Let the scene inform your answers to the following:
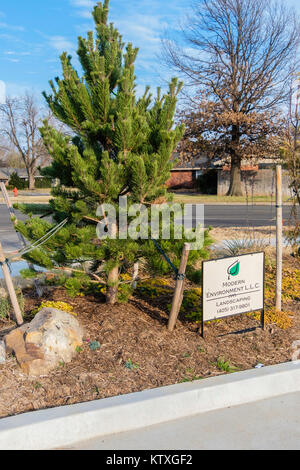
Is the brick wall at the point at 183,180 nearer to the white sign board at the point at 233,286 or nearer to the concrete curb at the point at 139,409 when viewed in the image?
the white sign board at the point at 233,286

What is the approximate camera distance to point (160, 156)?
4.51 metres

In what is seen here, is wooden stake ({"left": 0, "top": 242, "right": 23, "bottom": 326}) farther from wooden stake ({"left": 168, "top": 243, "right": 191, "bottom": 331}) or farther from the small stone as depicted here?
wooden stake ({"left": 168, "top": 243, "right": 191, "bottom": 331})

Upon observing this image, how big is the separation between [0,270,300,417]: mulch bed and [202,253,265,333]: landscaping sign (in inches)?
11.1

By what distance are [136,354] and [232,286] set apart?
136cm

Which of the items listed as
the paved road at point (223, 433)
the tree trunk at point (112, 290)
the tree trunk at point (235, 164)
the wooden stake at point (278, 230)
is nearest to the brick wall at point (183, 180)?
the tree trunk at point (235, 164)

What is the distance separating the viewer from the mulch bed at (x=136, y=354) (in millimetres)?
3529

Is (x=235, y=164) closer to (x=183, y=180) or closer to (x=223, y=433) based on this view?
(x=183, y=180)

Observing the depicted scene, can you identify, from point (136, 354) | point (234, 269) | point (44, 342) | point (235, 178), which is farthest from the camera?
point (235, 178)

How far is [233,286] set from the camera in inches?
189

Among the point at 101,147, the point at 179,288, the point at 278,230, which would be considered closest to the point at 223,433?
the point at 179,288

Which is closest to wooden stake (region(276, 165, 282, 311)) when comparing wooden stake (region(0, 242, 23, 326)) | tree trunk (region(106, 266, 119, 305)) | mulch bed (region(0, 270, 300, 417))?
mulch bed (region(0, 270, 300, 417))
